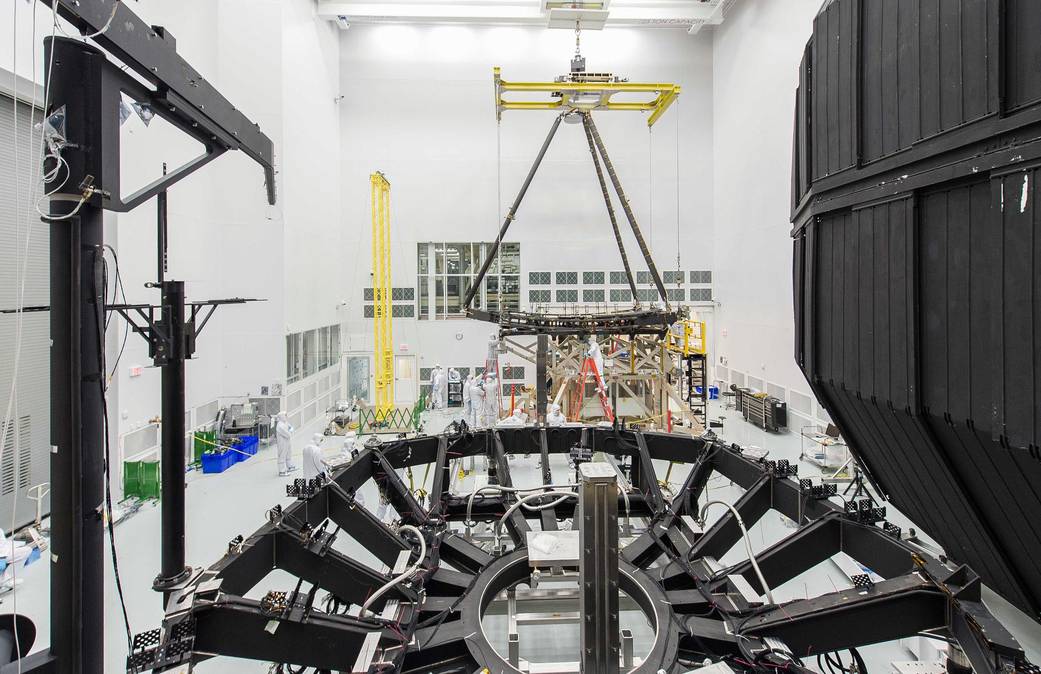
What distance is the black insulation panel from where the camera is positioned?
2213 mm

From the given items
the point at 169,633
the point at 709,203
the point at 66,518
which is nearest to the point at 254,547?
the point at 169,633

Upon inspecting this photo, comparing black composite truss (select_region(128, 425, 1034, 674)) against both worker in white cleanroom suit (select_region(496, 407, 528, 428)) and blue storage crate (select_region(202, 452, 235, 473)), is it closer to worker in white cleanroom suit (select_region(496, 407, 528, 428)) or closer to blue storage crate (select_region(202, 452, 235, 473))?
worker in white cleanroom suit (select_region(496, 407, 528, 428))

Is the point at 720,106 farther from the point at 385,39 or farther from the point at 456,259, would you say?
the point at 385,39

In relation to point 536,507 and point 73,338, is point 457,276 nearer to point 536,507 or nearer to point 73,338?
point 536,507

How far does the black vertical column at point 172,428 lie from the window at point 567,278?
15.0m

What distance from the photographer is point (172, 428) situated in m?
4.01

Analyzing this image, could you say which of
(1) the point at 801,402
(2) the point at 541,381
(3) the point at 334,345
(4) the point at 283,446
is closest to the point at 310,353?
(3) the point at 334,345

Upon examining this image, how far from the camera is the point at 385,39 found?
1780 centimetres

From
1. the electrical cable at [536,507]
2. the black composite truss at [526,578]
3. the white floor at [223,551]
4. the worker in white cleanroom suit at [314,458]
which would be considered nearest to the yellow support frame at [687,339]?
the white floor at [223,551]

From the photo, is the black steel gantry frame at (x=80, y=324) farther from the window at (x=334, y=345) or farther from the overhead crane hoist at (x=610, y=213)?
the window at (x=334, y=345)

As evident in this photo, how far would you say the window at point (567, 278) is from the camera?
60.3ft

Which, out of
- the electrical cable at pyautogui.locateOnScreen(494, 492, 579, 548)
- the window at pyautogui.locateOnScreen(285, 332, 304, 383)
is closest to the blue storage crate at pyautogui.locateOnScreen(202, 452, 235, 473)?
the window at pyautogui.locateOnScreen(285, 332, 304, 383)

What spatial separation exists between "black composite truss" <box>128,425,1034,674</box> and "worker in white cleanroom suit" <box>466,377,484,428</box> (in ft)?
27.1

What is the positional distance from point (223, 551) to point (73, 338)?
5855 millimetres
